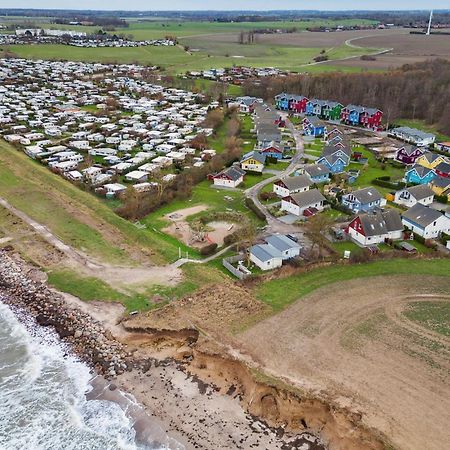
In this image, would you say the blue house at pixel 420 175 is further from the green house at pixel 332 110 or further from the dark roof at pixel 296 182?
the green house at pixel 332 110

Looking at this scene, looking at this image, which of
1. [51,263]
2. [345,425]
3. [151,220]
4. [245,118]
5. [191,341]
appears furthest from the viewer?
[245,118]

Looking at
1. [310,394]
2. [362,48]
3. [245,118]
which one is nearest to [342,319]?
[310,394]

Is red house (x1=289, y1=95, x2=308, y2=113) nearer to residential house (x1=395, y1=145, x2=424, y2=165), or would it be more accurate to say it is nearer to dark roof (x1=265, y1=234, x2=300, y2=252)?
residential house (x1=395, y1=145, x2=424, y2=165)

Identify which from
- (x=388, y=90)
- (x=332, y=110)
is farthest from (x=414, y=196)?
(x=388, y=90)

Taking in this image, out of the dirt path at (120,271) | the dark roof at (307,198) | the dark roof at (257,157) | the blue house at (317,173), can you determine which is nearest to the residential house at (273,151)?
the dark roof at (257,157)

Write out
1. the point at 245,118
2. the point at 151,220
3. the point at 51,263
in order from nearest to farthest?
1. the point at 51,263
2. the point at 151,220
3. the point at 245,118

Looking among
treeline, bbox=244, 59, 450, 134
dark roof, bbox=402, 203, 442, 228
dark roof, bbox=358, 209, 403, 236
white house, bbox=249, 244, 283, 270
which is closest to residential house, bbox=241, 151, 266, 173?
dark roof, bbox=358, 209, 403, 236

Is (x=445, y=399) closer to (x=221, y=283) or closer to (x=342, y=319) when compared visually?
(x=342, y=319)
